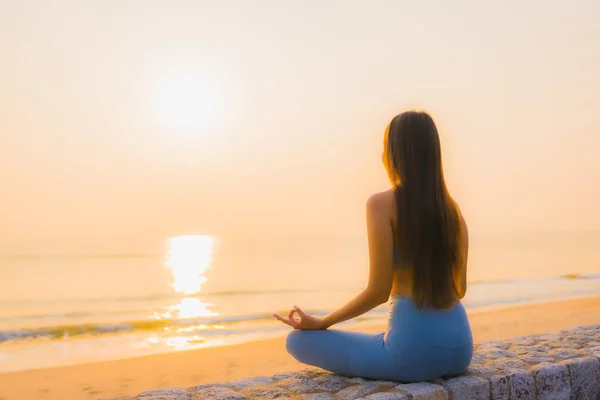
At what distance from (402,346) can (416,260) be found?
0.51 metres

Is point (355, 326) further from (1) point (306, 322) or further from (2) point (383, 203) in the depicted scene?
(2) point (383, 203)

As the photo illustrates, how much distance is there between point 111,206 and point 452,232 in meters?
61.6

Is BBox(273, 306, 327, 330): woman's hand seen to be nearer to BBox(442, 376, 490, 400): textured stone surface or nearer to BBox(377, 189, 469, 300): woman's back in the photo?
BBox(377, 189, 469, 300): woman's back

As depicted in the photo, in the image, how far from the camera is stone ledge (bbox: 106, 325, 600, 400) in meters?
3.09

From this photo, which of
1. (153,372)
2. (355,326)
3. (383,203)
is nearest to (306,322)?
(383,203)

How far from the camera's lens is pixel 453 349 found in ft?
10.0

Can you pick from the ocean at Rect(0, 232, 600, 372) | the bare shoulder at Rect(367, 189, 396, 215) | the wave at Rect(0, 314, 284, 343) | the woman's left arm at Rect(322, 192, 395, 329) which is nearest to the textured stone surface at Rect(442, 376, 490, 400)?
the woman's left arm at Rect(322, 192, 395, 329)

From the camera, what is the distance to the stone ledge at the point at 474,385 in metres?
3.09

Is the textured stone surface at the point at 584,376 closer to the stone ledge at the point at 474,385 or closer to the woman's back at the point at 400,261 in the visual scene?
the stone ledge at the point at 474,385

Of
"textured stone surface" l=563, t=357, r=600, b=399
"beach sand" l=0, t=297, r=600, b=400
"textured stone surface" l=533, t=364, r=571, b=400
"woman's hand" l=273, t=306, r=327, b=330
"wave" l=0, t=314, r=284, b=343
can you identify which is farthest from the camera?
"wave" l=0, t=314, r=284, b=343

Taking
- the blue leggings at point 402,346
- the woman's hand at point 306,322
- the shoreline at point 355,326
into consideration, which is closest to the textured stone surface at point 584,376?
the blue leggings at point 402,346

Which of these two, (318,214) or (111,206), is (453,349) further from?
(318,214)

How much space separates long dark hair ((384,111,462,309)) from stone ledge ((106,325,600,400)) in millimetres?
552

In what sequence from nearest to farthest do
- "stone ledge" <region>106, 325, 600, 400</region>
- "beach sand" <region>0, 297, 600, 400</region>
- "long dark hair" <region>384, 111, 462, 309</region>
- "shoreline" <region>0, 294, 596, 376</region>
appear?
"long dark hair" <region>384, 111, 462, 309</region> < "stone ledge" <region>106, 325, 600, 400</region> < "beach sand" <region>0, 297, 600, 400</region> < "shoreline" <region>0, 294, 596, 376</region>
